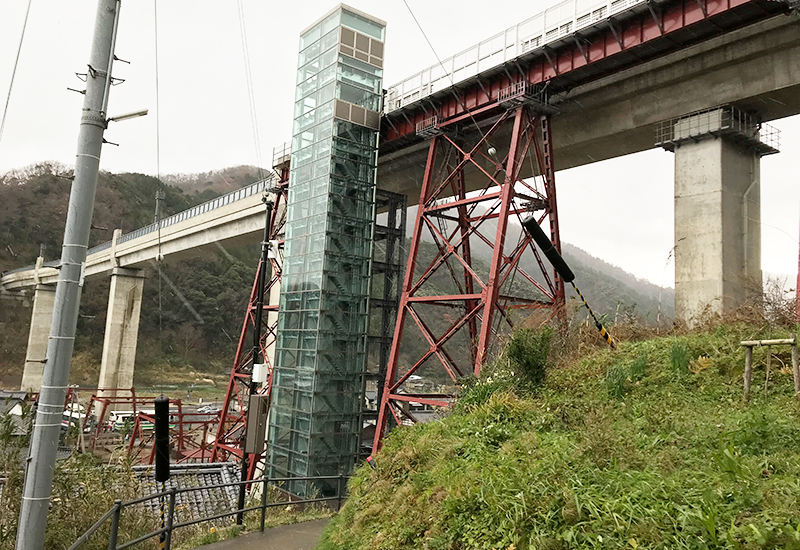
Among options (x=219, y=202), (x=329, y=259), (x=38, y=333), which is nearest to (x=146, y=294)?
(x=38, y=333)

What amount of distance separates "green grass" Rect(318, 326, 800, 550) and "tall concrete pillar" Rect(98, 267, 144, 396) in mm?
38778

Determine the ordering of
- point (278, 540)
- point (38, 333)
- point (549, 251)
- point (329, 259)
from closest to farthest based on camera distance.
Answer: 1. point (278, 540)
2. point (549, 251)
3. point (329, 259)
4. point (38, 333)

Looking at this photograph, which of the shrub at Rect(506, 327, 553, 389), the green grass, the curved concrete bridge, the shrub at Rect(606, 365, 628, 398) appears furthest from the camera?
the curved concrete bridge

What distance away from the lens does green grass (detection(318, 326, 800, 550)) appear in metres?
3.59

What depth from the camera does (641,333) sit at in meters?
10.4

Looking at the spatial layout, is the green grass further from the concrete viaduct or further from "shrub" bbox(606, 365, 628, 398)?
the concrete viaduct

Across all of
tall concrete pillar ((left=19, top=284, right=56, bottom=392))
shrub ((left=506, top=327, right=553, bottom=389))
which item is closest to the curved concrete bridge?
tall concrete pillar ((left=19, top=284, right=56, bottom=392))

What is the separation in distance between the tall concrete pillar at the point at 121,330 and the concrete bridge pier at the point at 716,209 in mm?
39786

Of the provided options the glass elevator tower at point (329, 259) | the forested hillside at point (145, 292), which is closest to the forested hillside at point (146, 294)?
the forested hillside at point (145, 292)

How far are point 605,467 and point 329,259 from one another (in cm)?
1306

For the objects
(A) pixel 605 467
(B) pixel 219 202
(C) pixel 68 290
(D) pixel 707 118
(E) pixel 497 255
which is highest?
(B) pixel 219 202

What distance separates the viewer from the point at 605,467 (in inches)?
182

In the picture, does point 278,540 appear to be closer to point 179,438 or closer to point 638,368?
point 638,368

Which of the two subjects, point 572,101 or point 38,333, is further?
point 38,333
